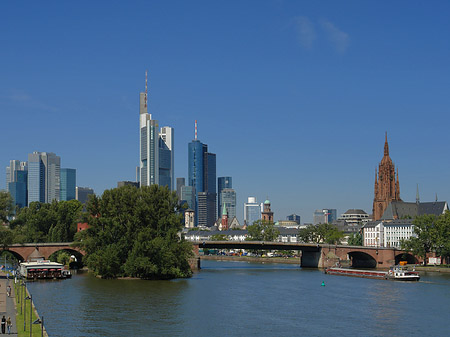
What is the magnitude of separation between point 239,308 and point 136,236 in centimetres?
3731

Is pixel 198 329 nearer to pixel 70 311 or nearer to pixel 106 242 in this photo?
pixel 70 311

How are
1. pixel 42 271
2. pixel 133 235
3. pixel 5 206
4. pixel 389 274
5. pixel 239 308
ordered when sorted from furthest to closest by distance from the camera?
pixel 389 274 → pixel 42 271 → pixel 133 235 → pixel 5 206 → pixel 239 308

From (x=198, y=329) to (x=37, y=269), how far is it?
191 feet

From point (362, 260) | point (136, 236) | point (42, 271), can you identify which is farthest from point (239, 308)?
point (362, 260)

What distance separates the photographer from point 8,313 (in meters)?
65.7

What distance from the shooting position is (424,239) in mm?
162500

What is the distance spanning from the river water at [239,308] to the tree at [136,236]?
11.6ft

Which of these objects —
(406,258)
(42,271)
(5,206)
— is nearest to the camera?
(5,206)

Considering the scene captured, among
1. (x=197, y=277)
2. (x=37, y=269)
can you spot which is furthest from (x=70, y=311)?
(x=197, y=277)

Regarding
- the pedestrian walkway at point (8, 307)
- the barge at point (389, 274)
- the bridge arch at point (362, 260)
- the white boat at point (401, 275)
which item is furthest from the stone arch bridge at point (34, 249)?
the bridge arch at point (362, 260)

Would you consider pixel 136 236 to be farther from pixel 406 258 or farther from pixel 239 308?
pixel 406 258

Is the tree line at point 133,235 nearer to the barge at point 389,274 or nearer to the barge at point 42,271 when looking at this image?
the barge at point 42,271

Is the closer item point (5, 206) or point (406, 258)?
point (5, 206)

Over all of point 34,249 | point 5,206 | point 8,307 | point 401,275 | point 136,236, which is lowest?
point 401,275
